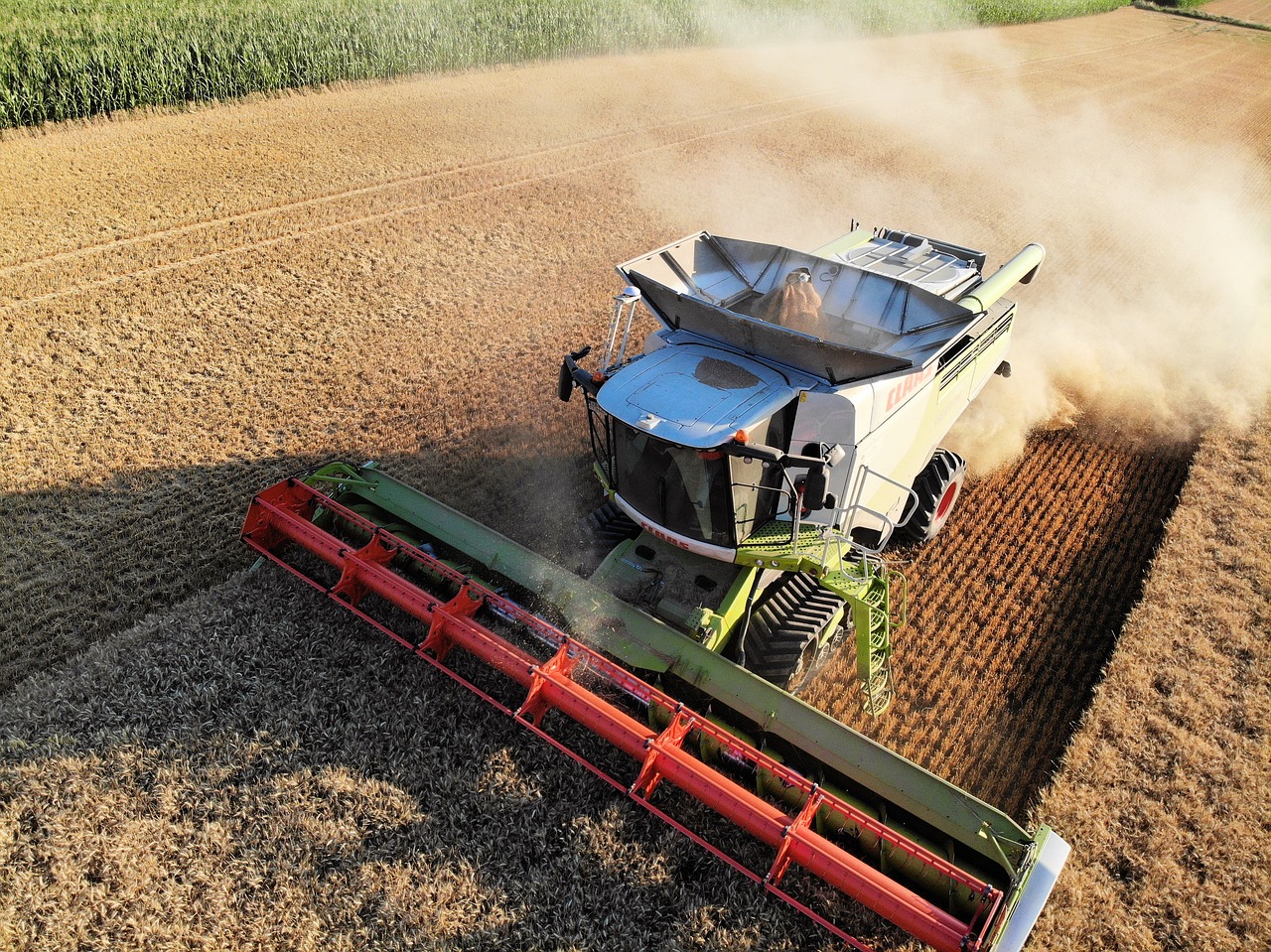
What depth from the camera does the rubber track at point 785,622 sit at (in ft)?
19.6

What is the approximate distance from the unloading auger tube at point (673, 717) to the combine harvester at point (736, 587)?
0.05ft

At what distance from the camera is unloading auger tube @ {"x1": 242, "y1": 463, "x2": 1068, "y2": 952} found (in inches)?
183

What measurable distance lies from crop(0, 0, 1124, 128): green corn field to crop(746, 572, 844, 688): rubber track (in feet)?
57.4

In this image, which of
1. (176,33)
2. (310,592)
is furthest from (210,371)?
Result: (176,33)

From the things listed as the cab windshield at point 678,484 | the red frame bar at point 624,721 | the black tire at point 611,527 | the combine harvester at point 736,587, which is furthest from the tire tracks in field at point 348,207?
the cab windshield at point 678,484

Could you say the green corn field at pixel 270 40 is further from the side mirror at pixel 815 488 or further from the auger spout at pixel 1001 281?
the side mirror at pixel 815 488

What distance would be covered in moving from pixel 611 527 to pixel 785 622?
5.98 ft

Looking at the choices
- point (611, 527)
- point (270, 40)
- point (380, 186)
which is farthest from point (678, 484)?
point (270, 40)

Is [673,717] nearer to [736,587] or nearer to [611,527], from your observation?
[736,587]

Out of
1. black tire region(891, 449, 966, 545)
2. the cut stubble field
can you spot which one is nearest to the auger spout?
black tire region(891, 449, 966, 545)

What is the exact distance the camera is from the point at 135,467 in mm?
8469

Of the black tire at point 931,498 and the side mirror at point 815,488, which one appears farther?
the black tire at point 931,498

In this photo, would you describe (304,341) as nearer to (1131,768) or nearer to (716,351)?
(716,351)

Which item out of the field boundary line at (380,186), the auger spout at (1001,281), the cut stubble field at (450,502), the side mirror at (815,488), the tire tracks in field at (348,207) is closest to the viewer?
the cut stubble field at (450,502)
